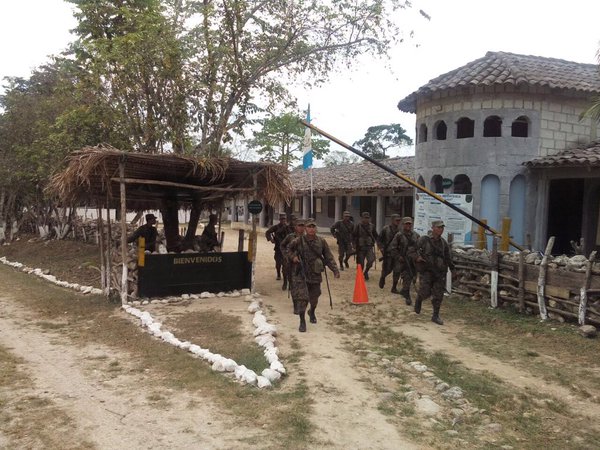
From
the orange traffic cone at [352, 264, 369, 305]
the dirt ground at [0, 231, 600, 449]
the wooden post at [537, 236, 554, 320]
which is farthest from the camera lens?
the orange traffic cone at [352, 264, 369, 305]

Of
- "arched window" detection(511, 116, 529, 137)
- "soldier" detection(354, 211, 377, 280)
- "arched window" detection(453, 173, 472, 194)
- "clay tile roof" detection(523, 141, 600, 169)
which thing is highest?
"arched window" detection(511, 116, 529, 137)

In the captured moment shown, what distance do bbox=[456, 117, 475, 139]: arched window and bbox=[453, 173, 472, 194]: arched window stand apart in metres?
1.21

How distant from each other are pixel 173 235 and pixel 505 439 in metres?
9.39

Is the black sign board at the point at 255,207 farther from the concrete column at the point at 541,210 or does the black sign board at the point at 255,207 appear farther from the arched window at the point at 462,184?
the concrete column at the point at 541,210

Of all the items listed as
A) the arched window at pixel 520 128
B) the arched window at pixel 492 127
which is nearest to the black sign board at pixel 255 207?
the arched window at pixel 492 127

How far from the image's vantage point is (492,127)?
14.1m

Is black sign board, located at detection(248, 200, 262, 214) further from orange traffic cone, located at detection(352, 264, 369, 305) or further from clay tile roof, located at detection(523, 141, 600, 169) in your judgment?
clay tile roof, located at detection(523, 141, 600, 169)

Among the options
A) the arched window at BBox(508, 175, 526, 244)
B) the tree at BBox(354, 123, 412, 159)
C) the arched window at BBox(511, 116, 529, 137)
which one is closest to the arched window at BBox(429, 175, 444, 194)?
the arched window at BBox(508, 175, 526, 244)

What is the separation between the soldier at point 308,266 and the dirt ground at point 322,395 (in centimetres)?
45

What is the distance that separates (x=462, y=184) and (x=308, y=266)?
7819mm

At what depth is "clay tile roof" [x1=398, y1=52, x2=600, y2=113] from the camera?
1275 centimetres

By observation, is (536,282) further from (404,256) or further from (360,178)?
(360,178)

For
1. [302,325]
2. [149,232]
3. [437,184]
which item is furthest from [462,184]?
[149,232]

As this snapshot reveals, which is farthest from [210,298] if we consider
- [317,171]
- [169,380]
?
[317,171]
